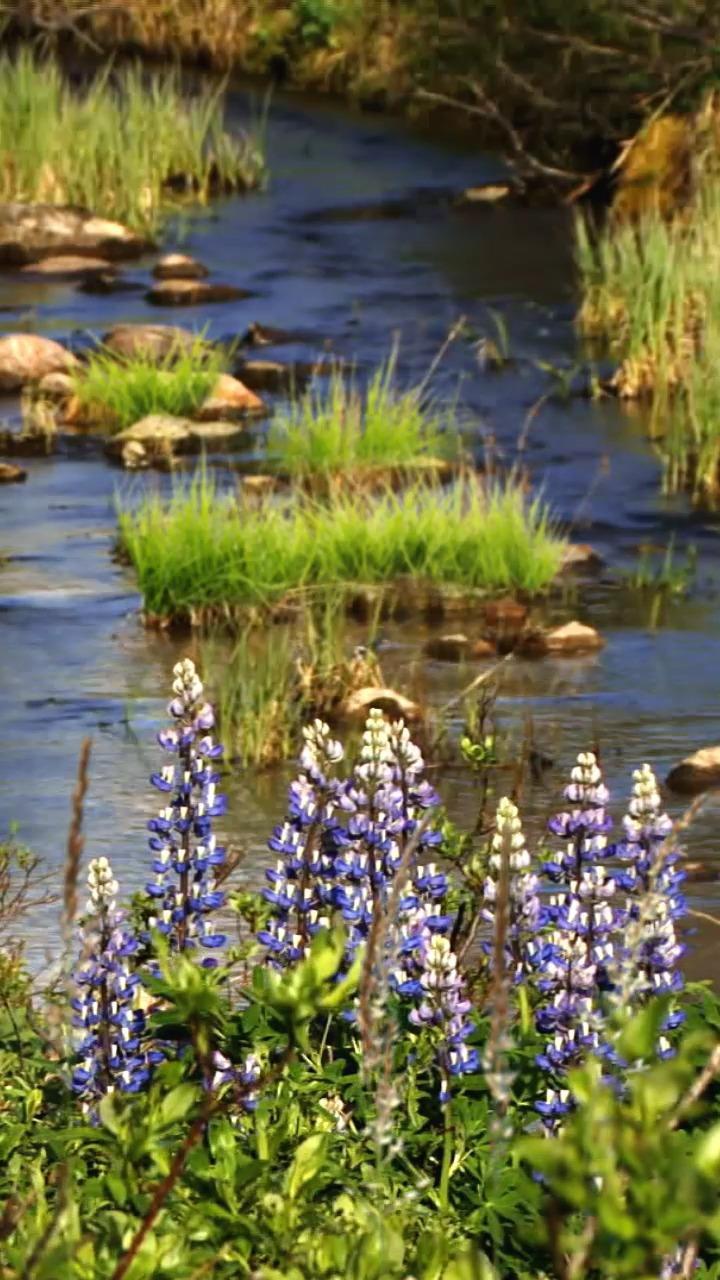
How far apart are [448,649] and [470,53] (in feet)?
42.3

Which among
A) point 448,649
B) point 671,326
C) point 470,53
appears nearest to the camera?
point 448,649

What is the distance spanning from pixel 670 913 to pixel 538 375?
1042cm

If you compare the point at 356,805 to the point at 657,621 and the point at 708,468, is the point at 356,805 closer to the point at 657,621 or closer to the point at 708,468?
the point at 657,621

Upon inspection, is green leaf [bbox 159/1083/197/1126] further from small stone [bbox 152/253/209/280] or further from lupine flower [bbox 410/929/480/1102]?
small stone [bbox 152/253/209/280]

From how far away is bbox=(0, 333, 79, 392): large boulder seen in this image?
13461 millimetres

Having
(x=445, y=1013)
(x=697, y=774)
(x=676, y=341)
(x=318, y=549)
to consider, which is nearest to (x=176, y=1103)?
(x=445, y=1013)

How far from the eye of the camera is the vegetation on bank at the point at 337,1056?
2.93 meters

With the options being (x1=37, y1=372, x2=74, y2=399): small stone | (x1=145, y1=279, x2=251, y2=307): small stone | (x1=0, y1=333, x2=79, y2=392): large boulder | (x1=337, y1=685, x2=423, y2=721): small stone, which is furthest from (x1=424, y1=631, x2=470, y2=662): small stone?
(x1=145, y1=279, x2=251, y2=307): small stone

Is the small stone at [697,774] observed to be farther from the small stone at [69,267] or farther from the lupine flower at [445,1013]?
the small stone at [69,267]

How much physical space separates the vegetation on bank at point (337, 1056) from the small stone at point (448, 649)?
14.6 feet

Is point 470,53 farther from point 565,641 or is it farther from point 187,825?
point 187,825

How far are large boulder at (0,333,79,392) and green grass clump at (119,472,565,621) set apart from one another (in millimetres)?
3907

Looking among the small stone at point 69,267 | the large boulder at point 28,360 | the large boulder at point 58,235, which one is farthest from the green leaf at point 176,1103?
the large boulder at point 58,235

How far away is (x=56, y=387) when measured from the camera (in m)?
13.1
